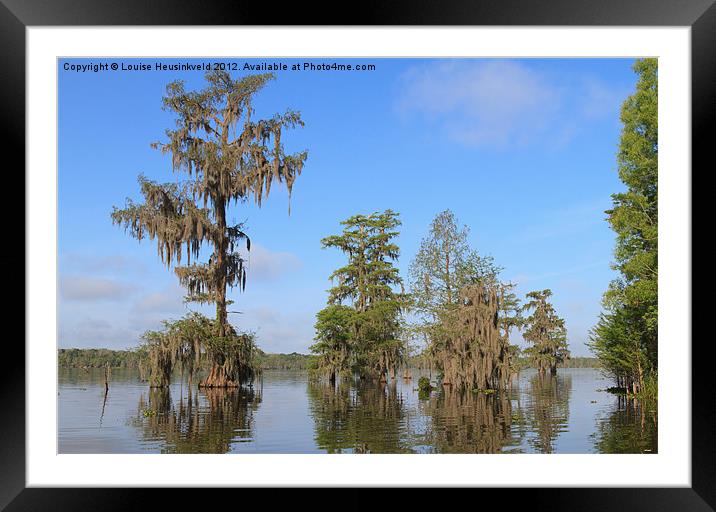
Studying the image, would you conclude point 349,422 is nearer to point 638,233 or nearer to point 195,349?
point 195,349

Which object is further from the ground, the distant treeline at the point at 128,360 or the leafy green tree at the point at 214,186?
the leafy green tree at the point at 214,186

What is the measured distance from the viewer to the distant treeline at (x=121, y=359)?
1265cm

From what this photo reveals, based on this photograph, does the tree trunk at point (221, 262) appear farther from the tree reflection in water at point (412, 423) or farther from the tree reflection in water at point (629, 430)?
the tree reflection in water at point (629, 430)

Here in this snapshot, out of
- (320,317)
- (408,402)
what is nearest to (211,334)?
(320,317)

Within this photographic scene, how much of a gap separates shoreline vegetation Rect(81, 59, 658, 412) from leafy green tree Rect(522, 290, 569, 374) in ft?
7.60

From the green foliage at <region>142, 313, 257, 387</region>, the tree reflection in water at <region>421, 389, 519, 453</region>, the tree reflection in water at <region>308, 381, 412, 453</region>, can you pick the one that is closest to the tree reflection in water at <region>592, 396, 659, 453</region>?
the tree reflection in water at <region>421, 389, 519, 453</region>

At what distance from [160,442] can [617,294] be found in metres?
6.95

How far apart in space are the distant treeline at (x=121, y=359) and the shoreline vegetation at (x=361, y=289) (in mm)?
62

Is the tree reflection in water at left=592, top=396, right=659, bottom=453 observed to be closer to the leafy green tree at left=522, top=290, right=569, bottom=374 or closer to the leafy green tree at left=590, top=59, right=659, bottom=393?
the leafy green tree at left=590, top=59, right=659, bottom=393
